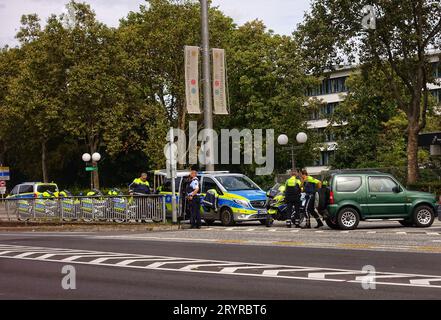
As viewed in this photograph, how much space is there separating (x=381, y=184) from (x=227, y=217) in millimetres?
6218

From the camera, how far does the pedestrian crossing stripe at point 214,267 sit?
12102 mm

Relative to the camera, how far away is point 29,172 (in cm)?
8169

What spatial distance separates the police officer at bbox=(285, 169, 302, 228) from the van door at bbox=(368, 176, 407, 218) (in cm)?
257

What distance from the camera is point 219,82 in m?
33.1

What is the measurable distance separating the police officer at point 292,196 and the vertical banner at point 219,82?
7.65 m

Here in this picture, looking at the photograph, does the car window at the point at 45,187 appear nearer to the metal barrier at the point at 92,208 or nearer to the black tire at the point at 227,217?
the metal barrier at the point at 92,208

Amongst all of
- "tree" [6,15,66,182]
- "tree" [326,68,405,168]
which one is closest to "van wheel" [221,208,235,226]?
"tree" [6,15,66,182]

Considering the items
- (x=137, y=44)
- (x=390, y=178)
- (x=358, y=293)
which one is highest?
(x=137, y=44)

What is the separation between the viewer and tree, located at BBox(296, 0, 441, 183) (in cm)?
4481

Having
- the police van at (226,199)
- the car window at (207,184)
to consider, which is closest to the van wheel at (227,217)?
the police van at (226,199)

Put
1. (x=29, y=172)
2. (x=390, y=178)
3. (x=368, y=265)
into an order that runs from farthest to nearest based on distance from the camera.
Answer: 1. (x=29, y=172)
2. (x=390, y=178)
3. (x=368, y=265)

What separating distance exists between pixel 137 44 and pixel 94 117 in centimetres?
632
